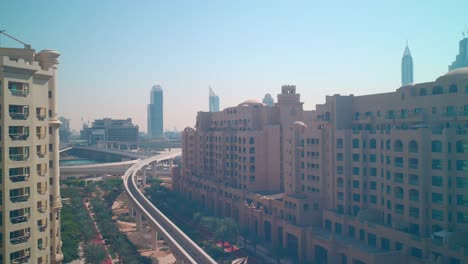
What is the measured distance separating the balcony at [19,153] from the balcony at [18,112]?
2.27 meters

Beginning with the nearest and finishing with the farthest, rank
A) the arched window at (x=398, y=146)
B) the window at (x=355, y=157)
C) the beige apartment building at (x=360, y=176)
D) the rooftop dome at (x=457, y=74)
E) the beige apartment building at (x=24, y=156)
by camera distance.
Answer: the beige apartment building at (x=24, y=156) → the beige apartment building at (x=360, y=176) → the rooftop dome at (x=457, y=74) → the arched window at (x=398, y=146) → the window at (x=355, y=157)

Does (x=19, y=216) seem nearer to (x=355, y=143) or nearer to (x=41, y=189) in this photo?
(x=41, y=189)

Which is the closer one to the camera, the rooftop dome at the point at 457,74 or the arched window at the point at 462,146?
the arched window at the point at 462,146

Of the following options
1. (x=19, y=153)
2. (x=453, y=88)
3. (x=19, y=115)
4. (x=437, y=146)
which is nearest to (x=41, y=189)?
(x=19, y=153)

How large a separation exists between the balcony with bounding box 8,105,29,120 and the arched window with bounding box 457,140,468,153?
1609 inches

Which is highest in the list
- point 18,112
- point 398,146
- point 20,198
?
point 18,112

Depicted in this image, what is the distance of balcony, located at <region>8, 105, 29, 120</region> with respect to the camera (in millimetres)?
28250

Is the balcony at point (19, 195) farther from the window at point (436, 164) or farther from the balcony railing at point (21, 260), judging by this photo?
the window at point (436, 164)

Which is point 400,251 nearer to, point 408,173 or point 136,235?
point 408,173

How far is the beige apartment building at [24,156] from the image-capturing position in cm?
2752

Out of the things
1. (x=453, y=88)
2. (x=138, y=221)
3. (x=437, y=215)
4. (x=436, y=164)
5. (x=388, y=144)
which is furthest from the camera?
(x=138, y=221)

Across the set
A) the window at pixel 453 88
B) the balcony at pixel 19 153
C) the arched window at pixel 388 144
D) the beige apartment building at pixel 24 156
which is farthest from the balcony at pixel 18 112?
the window at pixel 453 88

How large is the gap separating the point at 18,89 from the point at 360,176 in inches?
1624

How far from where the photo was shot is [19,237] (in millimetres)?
28609
